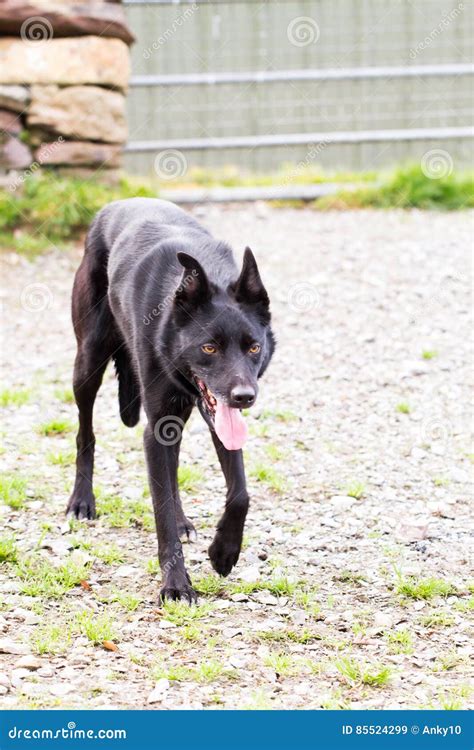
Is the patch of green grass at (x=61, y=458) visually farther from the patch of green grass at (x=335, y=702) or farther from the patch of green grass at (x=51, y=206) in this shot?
the patch of green grass at (x=51, y=206)

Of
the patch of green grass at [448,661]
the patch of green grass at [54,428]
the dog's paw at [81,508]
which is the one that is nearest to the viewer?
the patch of green grass at [448,661]

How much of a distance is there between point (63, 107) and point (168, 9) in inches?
102

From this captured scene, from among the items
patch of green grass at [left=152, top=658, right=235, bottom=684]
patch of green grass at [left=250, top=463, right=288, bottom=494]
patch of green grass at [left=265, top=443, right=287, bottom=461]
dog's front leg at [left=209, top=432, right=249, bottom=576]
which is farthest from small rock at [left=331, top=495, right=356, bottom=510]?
patch of green grass at [left=152, top=658, right=235, bottom=684]

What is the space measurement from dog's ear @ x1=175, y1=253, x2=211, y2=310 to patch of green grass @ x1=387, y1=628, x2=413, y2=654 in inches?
56.6

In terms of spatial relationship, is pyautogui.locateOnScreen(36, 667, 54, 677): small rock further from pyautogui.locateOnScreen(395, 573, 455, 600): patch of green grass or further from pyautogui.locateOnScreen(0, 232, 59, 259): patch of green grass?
pyautogui.locateOnScreen(0, 232, 59, 259): patch of green grass

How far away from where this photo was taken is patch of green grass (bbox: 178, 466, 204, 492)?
16.9 feet

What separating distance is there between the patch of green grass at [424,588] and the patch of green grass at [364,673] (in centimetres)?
65

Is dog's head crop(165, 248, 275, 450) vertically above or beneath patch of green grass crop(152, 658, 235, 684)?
above

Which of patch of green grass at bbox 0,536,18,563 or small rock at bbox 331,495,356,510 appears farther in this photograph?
small rock at bbox 331,495,356,510

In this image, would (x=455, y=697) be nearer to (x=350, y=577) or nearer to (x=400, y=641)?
(x=400, y=641)

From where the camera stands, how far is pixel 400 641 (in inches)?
145

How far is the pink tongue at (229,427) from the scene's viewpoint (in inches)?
148

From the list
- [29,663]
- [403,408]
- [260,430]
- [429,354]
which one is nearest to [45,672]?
[29,663]

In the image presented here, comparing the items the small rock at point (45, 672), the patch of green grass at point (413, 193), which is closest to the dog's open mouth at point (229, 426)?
the small rock at point (45, 672)
